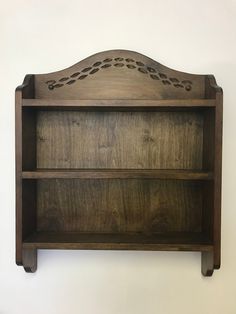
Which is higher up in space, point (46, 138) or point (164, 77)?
point (164, 77)

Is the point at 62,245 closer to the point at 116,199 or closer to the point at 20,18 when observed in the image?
the point at 116,199

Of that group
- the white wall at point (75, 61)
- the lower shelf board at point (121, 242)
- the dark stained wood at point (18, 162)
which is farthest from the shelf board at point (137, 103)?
the lower shelf board at point (121, 242)

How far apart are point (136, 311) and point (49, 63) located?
1031 mm

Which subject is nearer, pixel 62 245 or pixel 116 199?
pixel 62 245

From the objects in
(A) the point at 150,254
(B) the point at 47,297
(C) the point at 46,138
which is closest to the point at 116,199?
(A) the point at 150,254

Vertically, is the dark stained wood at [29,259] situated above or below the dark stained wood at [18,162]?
below

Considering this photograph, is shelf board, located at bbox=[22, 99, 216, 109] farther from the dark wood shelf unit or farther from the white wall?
the white wall

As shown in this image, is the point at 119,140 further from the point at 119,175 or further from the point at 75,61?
the point at 75,61

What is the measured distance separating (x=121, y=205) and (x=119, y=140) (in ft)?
0.83

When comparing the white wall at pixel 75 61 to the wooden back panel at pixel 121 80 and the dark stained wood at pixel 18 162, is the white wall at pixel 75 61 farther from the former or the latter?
the dark stained wood at pixel 18 162

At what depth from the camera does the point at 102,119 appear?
1292 millimetres

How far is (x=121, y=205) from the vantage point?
4.22 ft

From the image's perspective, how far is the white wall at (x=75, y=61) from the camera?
1286mm

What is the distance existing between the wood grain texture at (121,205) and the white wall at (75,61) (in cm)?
11
